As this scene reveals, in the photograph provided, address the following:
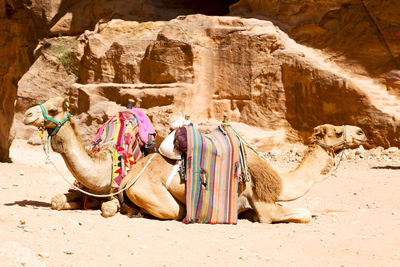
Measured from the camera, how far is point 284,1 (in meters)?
13.6

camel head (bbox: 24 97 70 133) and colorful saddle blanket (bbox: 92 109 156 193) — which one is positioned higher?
camel head (bbox: 24 97 70 133)

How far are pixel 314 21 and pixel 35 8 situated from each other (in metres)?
9.58

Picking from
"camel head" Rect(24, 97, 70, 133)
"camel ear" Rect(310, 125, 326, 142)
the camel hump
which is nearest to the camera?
"camel head" Rect(24, 97, 70, 133)

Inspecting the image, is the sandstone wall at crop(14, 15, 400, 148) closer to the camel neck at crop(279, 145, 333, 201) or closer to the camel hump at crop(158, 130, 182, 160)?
the camel neck at crop(279, 145, 333, 201)

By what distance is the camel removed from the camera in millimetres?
5051

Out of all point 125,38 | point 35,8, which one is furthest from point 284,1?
point 35,8

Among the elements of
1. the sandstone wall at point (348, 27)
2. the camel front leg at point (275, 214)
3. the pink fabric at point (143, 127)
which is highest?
the sandstone wall at point (348, 27)

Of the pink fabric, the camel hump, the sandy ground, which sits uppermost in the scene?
the pink fabric

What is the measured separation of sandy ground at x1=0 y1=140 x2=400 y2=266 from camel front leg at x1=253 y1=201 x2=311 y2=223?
3.6 inches

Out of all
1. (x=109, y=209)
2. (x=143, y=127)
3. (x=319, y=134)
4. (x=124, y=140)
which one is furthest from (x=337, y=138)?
(x=109, y=209)

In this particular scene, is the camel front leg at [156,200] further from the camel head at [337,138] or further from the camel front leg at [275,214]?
the camel head at [337,138]

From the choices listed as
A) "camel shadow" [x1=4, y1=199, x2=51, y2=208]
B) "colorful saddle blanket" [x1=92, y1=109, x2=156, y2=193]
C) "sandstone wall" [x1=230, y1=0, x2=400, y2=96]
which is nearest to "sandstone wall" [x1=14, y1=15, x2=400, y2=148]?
"sandstone wall" [x1=230, y1=0, x2=400, y2=96]

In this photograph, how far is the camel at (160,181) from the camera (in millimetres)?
5051

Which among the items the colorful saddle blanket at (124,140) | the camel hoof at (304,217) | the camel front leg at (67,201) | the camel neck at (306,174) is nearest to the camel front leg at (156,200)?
the colorful saddle blanket at (124,140)
